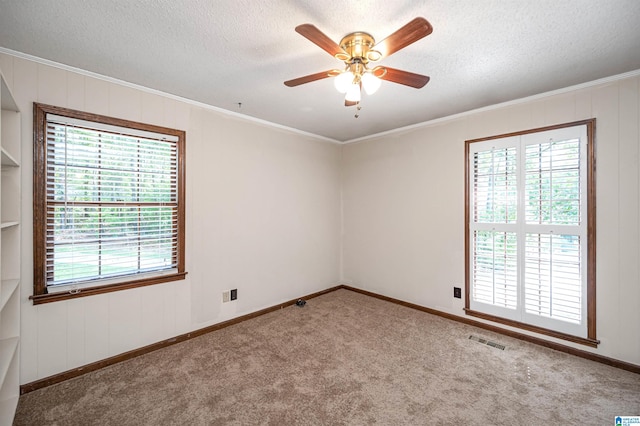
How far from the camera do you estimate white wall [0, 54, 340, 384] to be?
6.91ft

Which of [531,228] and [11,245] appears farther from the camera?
[531,228]

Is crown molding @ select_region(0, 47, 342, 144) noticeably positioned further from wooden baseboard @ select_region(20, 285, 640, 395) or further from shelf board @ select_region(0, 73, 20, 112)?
wooden baseboard @ select_region(20, 285, 640, 395)

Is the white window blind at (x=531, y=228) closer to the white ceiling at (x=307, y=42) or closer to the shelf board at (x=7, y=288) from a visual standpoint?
the white ceiling at (x=307, y=42)

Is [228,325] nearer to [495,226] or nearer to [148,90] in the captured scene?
[148,90]

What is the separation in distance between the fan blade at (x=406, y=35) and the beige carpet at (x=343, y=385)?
2.21 metres

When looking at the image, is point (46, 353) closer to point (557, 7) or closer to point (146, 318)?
point (146, 318)

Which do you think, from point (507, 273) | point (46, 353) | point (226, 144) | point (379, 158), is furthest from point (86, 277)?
point (507, 273)

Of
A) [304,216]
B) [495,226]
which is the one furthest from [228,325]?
[495,226]

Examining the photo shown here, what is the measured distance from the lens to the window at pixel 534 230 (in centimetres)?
251

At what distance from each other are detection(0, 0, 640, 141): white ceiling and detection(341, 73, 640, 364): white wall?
11.1 inches

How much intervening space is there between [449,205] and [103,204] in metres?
3.50

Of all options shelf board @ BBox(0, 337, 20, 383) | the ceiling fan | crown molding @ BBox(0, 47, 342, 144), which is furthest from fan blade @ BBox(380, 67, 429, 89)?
shelf board @ BBox(0, 337, 20, 383)

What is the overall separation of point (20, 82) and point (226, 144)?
5.23 feet

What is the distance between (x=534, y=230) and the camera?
108 inches
